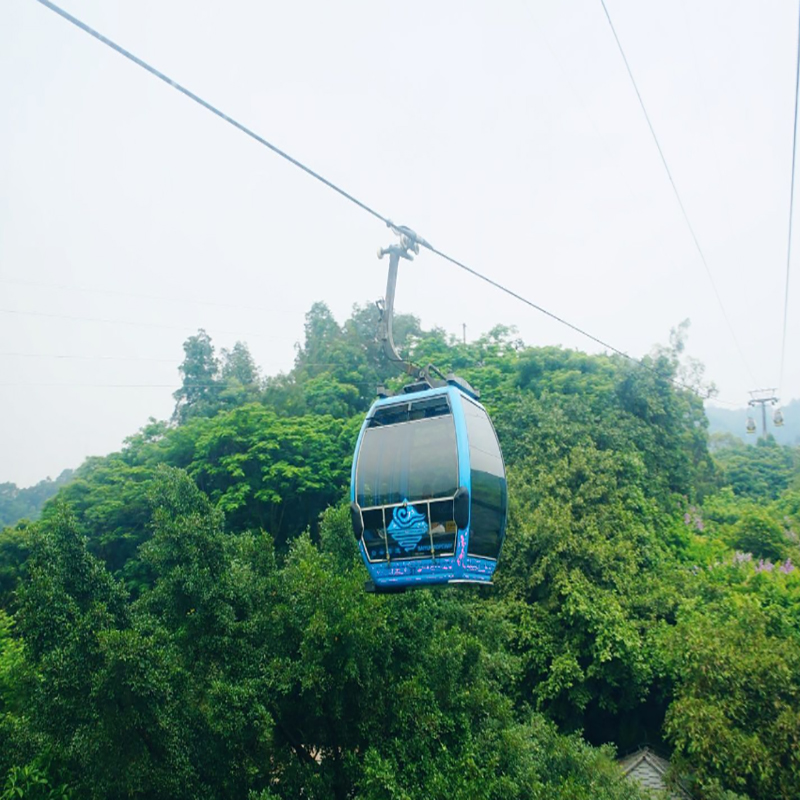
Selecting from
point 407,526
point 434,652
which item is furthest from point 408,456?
point 434,652

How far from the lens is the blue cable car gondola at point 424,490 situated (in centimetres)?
745

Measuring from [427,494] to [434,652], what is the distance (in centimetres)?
404

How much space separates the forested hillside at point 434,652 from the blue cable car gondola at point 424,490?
2243 millimetres

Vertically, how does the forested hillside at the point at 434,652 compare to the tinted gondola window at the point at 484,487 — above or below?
below

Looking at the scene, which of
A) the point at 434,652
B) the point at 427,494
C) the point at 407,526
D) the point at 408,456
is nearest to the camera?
the point at 427,494

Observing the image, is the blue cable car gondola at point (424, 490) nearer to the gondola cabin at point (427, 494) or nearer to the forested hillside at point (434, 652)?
the gondola cabin at point (427, 494)

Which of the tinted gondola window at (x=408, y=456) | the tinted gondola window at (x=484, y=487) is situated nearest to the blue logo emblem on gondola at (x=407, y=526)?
the tinted gondola window at (x=408, y=456)

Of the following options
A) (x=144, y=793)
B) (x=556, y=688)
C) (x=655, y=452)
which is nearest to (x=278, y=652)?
(x=144, y=793)

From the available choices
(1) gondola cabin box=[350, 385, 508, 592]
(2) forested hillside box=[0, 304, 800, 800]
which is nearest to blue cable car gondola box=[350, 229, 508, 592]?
(1) gondola cabin box=[350, 385, 508, 592]

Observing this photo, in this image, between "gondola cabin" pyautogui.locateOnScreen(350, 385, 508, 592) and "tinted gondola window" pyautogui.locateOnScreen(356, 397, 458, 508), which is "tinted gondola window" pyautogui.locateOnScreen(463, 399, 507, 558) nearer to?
"gondola cabin" pyautogui.locateOnScreen(350, 385, 508, 592)

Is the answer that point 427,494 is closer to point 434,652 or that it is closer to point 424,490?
point 424,490

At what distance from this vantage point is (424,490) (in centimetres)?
752

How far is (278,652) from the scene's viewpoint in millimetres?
9781

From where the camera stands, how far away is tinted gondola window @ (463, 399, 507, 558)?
758 cm
